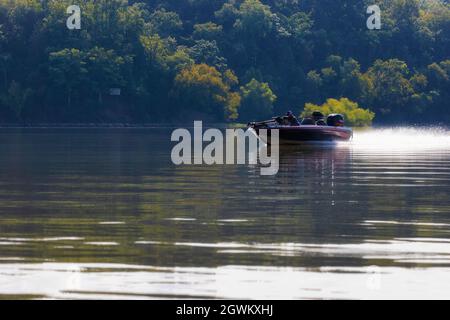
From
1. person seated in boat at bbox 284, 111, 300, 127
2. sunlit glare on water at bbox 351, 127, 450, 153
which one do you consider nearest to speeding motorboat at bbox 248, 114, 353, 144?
person seated in boat at bbox 284, 111, 300, 127

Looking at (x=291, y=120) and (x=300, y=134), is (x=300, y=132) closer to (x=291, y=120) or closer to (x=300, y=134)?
(x=300, y=134)

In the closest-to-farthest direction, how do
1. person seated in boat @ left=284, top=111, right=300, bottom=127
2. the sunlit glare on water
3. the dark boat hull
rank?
the dark boat hull < the sunlit glare on water < person seated in boat @ left=284, top=111, right=300, bottom=127

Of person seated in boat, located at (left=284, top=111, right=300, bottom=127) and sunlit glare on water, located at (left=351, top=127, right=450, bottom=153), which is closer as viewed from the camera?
sunlit glare on water, located at (left=351, top=127, right=450, bottom=153)

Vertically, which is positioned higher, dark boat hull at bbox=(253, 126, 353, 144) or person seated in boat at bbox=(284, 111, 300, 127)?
person seated in boat at bbox=(284, 111, 300, 127)

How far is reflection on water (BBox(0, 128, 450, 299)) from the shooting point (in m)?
21.6

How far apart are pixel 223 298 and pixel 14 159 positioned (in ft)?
147

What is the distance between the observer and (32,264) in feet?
78.0

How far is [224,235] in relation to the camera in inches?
1117

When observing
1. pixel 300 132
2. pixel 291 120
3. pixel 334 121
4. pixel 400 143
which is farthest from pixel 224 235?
pixel 400 143

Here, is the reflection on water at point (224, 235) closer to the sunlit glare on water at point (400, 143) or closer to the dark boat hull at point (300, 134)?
the dark boat hull at point (300, 134)

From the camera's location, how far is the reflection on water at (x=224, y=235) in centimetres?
2161

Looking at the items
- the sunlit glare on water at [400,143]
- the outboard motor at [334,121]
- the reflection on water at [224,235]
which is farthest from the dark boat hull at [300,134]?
the reflection on water at [224,235]

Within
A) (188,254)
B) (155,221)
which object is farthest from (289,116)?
(188,254)

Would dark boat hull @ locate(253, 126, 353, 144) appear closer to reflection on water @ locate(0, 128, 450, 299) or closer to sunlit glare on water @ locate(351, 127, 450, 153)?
sunlit glare on water @ locate(351, 127, 450, 153)
